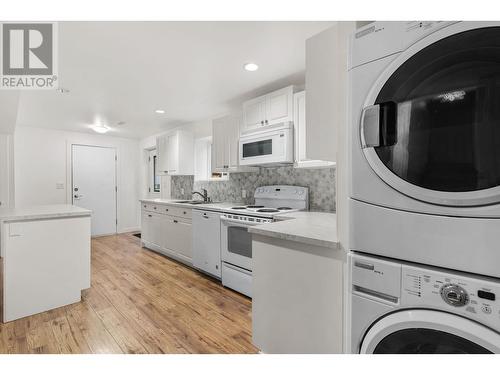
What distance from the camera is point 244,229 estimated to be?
259 cm

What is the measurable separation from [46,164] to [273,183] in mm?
4644

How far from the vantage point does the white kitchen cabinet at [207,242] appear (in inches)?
116

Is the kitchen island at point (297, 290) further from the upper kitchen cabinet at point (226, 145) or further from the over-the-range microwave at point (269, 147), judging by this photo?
the upper kitchen cabinet at point (226, 145)

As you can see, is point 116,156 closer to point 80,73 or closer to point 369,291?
point 80,73

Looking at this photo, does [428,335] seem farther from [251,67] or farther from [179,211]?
[179,211]

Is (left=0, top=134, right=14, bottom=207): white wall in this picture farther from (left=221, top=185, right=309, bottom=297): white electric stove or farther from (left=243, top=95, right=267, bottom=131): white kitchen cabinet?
(left=243, top=95, right=267, bottom=131): white kitchen cabinet

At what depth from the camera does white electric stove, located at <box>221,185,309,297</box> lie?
253 centimetres

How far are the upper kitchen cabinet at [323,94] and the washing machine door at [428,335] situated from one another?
2.62ft

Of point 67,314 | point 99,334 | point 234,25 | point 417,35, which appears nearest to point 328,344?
point 417,35

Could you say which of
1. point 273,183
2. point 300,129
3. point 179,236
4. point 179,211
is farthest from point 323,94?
point 179,236

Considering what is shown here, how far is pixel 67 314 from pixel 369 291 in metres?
2.58

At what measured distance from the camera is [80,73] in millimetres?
2475

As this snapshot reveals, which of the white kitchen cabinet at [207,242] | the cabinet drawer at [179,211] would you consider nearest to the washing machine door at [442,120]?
the white kitchen cabinet at [207,242]

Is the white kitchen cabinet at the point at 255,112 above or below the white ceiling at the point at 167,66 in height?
below
